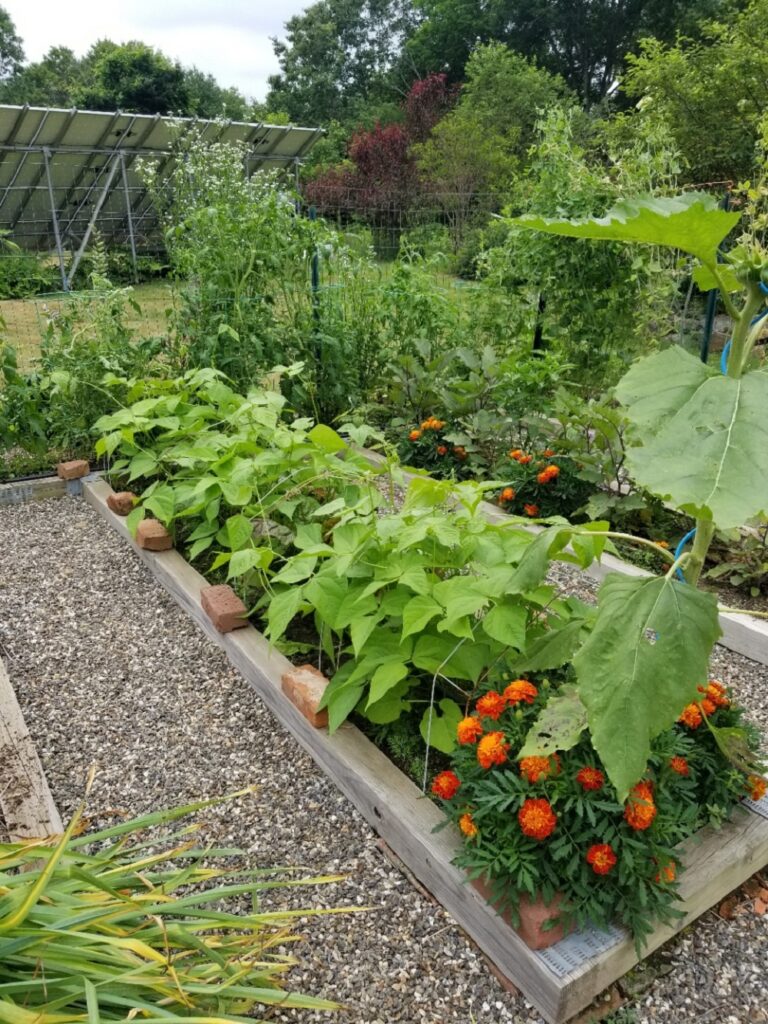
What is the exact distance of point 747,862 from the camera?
1.78 m

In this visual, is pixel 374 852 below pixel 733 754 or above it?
below

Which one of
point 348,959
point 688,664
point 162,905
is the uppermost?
point 688,664

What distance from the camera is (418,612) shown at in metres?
1.85

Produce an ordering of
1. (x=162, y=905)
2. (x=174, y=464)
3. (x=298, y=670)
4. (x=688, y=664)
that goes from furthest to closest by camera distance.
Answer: (x=174, y=464) → (x=298, y=670) → (x=162, y=905) → (x=688, y=664)

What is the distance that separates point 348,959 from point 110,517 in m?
2.80

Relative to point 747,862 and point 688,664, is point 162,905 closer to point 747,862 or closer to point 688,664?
point 688,664

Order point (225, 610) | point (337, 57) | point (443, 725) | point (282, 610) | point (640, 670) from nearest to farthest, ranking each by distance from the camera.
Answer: point (640, 670)
point (443, 725)
point (282, 610)
point (225, 610)
point (337, 57)

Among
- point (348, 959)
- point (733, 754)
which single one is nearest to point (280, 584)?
point (348, 959)

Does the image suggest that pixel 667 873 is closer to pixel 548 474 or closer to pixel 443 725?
pixel 443 725

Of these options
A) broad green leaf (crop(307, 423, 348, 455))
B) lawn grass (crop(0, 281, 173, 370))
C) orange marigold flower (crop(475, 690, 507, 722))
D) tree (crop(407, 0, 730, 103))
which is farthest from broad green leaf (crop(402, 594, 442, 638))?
tree (crop(407, 0, 730, 103))

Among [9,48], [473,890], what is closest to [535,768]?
[473,890]

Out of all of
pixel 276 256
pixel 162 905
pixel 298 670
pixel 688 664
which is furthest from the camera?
pixel 276 256

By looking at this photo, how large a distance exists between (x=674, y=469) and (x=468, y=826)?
0.99 meters

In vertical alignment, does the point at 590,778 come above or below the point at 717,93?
below
